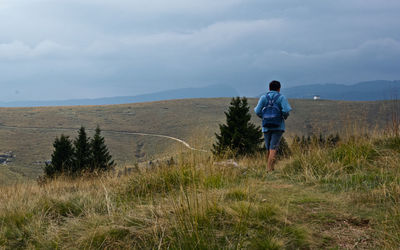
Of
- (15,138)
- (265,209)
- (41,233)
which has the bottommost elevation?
(15,138)

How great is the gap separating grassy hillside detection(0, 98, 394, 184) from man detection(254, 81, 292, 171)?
6185cm

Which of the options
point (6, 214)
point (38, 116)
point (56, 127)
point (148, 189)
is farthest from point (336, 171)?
point (38, 116)

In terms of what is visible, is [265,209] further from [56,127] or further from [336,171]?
[56,127]

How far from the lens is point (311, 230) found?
11.3 ft

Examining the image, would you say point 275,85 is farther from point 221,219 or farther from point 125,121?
point 125,121

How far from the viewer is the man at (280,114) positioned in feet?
26.2

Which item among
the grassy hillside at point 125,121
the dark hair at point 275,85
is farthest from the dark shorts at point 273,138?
the grassy hillside at point 125,121

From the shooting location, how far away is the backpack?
798 centimetres

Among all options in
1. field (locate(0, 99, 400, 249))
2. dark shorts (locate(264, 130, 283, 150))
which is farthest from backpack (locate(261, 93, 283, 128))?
field (locate(0, 99, 400, 249))

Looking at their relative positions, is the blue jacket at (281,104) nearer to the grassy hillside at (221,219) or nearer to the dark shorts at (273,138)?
the dark shorts at (273,138)

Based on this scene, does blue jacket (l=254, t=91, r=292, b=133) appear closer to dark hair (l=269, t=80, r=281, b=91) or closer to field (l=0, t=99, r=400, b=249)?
dark hair (l=269, t=80, r=281, b=91)

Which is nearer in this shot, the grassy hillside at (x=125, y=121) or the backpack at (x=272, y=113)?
the backpack at (x=272, y=113)

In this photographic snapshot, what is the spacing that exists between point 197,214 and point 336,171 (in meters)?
3.75

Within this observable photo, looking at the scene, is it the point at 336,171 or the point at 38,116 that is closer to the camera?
the point at 336,171
